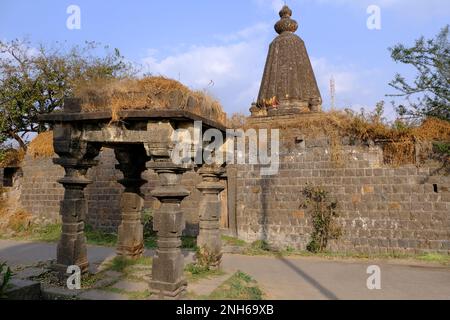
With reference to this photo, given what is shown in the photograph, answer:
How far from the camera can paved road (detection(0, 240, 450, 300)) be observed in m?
5.50

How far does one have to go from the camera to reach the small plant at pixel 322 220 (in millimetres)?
9336

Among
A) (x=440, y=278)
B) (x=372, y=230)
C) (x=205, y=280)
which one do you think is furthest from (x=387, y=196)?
(x=205, y=280)

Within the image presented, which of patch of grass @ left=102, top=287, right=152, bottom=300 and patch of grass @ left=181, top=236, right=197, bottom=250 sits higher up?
patch of grass @ left=102, top=287, right=152, bottom=300

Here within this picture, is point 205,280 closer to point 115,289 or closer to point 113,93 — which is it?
point 115,289

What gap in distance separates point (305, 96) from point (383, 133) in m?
5.21

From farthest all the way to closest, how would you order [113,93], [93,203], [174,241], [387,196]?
[93,203]
[387,196]
[113,93]
[174,241]

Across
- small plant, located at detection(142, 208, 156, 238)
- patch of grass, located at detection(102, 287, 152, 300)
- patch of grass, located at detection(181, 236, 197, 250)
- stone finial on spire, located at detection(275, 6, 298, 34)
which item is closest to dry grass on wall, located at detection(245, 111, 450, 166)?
patch of grass, located at detection(181, 236, 197, 250)

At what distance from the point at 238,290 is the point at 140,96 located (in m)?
3.15

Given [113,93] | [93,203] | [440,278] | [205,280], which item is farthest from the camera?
[93,203]

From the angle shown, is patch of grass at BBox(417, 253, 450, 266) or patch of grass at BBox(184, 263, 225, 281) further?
patch of grass at BBox(417, 253, 450, 266)

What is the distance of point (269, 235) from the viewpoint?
33.4ft

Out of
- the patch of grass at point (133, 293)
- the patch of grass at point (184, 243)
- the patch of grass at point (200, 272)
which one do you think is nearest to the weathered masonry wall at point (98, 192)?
the patch of grass at point (184, 243)

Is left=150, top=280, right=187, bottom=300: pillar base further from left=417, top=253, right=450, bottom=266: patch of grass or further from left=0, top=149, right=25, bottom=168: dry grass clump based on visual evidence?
left=0, top=149, right=25, bottom=168: dry grass clump

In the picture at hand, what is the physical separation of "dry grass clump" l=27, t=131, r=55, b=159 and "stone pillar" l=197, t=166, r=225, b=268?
1069 cm
